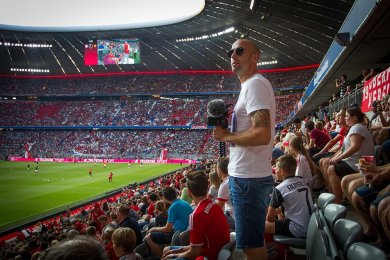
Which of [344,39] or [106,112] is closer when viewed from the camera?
[344,39]

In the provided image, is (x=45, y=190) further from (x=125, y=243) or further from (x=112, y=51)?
(x=112, y=51)

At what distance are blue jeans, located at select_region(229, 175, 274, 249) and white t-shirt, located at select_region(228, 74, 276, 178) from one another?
0.08 metres

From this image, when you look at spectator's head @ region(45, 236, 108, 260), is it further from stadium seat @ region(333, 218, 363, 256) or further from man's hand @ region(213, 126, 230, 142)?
stadium seat @ region(333, 218, 363, 256)

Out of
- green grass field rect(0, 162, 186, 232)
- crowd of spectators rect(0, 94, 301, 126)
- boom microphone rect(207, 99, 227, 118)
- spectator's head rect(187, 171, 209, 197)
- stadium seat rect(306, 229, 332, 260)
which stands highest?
crowd of spectators rect(0, 94, 301, 126)

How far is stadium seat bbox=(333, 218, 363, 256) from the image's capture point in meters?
2.11

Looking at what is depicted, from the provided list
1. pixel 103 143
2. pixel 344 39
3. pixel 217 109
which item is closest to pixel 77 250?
pixel 217 109

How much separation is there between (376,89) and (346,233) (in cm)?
708

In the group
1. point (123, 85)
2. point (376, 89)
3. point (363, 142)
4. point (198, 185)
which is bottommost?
point (198, 185)

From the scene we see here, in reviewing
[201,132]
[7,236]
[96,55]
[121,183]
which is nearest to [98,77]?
[96,55]

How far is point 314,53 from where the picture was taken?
39.0 meters

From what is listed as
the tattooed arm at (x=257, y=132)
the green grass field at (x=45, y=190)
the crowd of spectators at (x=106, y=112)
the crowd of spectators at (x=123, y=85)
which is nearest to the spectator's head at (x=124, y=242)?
the tattooed arm at (x=257, y=132)

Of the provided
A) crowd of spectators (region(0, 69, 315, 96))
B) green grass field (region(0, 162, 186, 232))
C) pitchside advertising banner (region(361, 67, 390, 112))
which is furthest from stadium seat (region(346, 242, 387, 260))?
crowd of spectators (region(0, 69, 315, 96))

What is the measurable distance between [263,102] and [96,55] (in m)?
48.2

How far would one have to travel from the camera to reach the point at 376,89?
8109 mm
